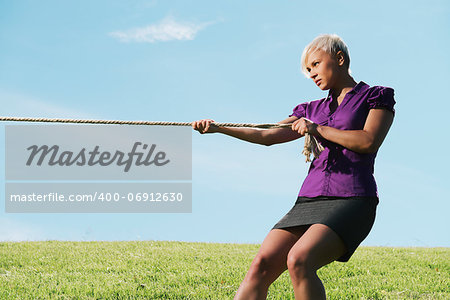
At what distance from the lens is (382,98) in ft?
9.34

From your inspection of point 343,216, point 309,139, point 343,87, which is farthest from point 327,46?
point 343,216

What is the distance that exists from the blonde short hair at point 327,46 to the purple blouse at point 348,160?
0.77 ft

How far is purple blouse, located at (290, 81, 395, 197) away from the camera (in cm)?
283

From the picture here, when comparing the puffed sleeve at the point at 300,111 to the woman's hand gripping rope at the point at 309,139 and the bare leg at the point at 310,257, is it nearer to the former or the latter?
the woman's hand gripping rope at the point at 309,139

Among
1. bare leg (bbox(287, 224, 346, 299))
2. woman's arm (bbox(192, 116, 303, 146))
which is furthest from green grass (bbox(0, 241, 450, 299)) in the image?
bare leg (bbox(287, 224, 346, 299))

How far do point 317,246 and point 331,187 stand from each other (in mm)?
390

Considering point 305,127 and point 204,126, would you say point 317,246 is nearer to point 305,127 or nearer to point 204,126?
point 305,127

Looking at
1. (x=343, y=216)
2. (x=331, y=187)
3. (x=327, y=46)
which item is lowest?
(x=343, y=216)

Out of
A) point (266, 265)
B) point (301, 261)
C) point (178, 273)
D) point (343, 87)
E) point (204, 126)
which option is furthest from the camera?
point (178, 273)

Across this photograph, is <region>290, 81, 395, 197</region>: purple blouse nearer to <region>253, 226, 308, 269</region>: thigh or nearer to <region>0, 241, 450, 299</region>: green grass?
<region>253, 226, 308, 269</region>: thigh

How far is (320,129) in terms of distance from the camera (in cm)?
289

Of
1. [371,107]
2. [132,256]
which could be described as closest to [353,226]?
[371,107]

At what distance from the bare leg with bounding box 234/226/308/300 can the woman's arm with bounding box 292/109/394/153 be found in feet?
1.74

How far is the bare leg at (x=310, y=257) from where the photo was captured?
259 centimetres
